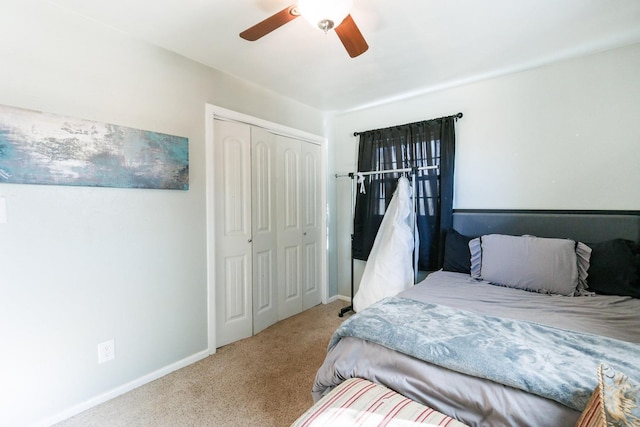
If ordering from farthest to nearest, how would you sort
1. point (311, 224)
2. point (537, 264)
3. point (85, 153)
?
point (311, 224) < point (537, 264) < point (85, 153)

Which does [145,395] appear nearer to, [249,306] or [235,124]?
[249,306]

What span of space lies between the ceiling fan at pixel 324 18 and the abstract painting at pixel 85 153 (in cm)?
105

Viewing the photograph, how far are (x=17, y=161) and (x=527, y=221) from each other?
3.39 m

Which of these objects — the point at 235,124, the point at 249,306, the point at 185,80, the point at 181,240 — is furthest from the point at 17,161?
the point at 249,306

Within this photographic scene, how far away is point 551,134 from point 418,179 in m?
1.07

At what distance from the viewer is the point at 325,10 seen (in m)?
1.22

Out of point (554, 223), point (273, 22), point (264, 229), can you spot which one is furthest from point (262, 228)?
point (554, 223)

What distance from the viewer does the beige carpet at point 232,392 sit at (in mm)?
1636

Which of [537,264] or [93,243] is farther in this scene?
[537,264]

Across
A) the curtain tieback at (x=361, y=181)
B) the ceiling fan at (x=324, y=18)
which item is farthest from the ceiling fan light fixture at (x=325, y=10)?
the curtain tieback at (x=361, y=181)

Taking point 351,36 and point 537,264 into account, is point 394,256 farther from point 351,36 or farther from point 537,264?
point 351,36

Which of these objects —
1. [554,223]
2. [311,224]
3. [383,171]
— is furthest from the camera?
[311,224]

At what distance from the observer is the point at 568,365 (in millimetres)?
969

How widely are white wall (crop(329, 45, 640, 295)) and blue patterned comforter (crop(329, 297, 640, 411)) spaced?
1.44 m
